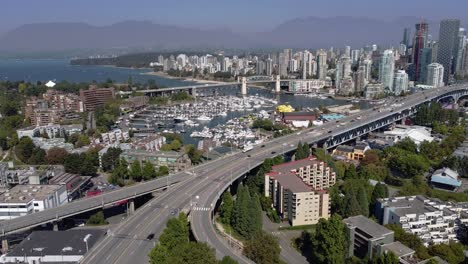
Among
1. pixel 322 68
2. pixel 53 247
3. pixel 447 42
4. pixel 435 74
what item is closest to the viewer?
pixel 53 247

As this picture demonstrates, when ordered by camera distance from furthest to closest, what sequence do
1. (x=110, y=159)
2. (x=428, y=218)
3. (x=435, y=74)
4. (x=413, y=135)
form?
(x=435, y=74) < (x=413, y=135) < (x=110, y=159) < (x=428, y=218)

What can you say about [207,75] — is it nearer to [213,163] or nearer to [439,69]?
[439,69]

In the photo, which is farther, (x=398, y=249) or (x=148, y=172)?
(x=148, y=172)

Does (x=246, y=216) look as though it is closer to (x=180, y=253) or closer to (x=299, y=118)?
(x=180, y=253)

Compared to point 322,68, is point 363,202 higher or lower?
lower

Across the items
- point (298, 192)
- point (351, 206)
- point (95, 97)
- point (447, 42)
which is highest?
point (447, 42)

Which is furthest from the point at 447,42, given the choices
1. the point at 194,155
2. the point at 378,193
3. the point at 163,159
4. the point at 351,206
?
the point at 351,206

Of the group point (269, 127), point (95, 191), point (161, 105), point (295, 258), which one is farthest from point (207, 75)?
point (295, 258)
